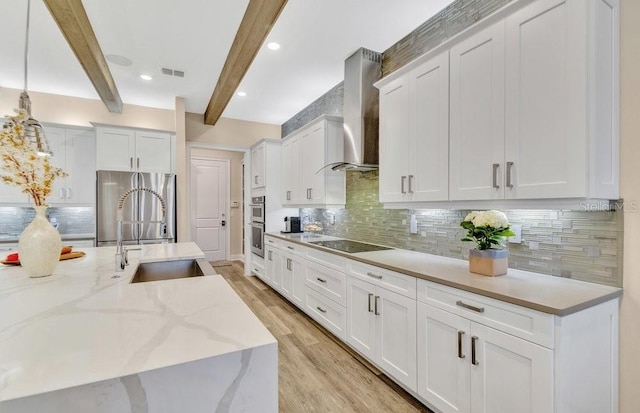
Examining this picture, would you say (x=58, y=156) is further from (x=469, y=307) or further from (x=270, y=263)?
(x=469, y=307)

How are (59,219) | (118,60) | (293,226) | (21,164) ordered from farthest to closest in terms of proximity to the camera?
(293,226) < (59,219) < (118,60) < (21,164)

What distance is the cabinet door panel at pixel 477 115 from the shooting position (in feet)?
5.70

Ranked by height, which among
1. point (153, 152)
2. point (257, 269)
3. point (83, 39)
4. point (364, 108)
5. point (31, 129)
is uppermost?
point (83, 39)

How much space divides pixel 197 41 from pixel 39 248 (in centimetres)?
222

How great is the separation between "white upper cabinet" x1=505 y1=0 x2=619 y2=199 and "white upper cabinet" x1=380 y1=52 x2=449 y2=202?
0.46 m

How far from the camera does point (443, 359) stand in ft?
5.58

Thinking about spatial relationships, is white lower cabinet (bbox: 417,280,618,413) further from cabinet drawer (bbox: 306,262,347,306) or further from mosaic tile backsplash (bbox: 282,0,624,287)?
cabinet drawer (bbox: 306,262,347,306)

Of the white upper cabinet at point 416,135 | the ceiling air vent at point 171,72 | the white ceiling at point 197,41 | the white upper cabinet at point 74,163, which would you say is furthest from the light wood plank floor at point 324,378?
the white upper cabinet at point 74,163

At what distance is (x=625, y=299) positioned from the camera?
1.47 meters

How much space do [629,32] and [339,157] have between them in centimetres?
254

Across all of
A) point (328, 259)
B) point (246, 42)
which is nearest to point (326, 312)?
point (328, 259)

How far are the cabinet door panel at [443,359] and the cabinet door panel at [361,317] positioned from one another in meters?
0.48

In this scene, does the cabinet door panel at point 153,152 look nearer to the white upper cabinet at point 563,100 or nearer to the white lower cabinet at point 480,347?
the white lower cabinet at point 480,347

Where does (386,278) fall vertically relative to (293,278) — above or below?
above
